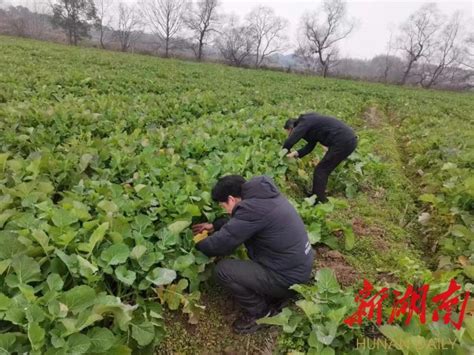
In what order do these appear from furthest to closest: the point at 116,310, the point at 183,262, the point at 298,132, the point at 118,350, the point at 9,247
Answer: the point at 298,132, the point at 183,262, the point at 9,247, the point at 116,310, the point at 118,350

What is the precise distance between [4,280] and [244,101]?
11.3 meters

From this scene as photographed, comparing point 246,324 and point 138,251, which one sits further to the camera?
point 246,324

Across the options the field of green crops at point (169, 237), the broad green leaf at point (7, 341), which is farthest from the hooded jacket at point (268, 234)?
the broad green leaf at point (7, 341)

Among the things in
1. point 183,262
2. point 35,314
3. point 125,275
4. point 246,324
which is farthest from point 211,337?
point 35,314

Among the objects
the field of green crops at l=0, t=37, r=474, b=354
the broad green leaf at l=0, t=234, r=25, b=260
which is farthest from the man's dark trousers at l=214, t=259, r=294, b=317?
the broad green leaf at l=0, t=234, r=25, b=260

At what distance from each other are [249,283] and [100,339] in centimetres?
138

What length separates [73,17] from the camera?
1996 inches

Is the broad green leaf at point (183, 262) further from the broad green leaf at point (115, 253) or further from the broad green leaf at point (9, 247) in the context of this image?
the broad green leaf at point (9, 247)

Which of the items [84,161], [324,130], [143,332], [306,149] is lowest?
[143,332]

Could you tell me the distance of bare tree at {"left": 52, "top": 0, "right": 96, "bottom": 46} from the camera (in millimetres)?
50500

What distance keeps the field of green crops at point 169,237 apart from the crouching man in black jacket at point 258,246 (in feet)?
0.67

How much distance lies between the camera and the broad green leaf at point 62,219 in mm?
2789

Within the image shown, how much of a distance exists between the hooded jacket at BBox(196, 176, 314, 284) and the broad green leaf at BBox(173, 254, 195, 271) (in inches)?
6.0

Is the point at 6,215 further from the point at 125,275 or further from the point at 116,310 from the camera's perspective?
the point at 116,310
